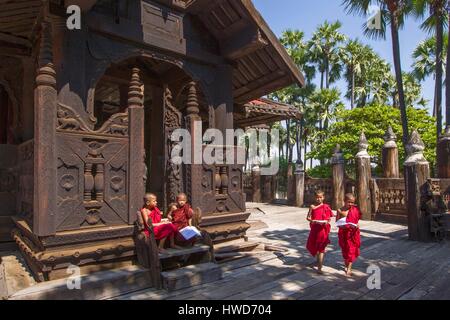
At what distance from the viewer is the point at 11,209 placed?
632 centimetres

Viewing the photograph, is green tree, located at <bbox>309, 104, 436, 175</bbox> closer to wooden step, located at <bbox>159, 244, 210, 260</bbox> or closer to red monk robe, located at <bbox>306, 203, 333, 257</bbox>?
red monk robe, located at <bbox>306, 203, 333, 257</bbox>

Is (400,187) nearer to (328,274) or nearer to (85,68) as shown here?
(328,274)

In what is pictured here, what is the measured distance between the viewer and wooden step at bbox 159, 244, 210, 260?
15.5 feet

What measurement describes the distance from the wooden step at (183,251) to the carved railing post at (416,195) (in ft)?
21.1

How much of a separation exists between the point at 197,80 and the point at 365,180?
859 cm

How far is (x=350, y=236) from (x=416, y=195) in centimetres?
438

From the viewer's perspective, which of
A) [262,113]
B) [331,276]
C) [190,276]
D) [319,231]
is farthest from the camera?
[262,113]

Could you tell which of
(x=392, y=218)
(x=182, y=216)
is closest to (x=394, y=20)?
(x=392, y=218)

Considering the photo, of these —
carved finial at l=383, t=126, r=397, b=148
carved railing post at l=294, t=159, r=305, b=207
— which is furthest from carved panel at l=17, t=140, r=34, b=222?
carved finial at l=383, t=126, r=397, b=148

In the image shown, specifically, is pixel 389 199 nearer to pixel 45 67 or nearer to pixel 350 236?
pixel 350 236

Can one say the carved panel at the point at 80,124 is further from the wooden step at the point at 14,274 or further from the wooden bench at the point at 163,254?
the wooden step at the point at 14,274

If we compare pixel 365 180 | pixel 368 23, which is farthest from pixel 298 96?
pixel 365 180

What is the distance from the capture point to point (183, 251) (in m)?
4.97

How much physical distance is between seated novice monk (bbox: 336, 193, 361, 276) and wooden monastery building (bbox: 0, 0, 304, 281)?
2.11m
